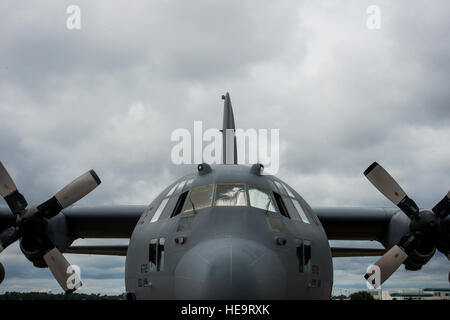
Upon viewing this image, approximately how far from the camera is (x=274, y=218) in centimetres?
815

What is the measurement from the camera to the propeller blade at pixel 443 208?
14068 millimetres

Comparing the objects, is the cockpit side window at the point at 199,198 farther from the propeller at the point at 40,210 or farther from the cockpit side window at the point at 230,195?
the propeller at the point at 40,210

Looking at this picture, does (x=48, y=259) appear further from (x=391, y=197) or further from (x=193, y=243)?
(x=391, y=197)

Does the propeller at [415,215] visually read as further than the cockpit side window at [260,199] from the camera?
Yes

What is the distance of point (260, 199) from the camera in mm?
8594

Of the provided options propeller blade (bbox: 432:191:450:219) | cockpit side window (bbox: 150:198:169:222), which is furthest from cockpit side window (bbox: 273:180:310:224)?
propeller blade (bbox: 432:191:450:219)

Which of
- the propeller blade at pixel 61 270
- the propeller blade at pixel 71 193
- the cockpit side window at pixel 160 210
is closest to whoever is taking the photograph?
the cockpit side window at pixel 160 210

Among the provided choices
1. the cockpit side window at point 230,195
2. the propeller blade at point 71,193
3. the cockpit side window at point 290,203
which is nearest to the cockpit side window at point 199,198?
the cockpit side window at point 230,195

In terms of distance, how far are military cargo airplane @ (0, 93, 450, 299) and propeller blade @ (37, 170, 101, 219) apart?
31 millimetres
